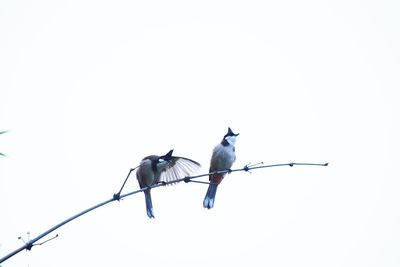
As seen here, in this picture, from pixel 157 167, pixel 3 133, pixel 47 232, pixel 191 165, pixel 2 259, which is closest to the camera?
pixel 2 259

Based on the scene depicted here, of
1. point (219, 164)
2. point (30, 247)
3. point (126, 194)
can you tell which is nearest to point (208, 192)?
point (219, 164)

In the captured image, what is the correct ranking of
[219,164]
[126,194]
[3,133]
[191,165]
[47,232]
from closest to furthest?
[47,232]
[3,133]
[126,194]
[191,165]
[219,164]

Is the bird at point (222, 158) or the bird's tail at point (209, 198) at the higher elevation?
the bird at point (222, 158)

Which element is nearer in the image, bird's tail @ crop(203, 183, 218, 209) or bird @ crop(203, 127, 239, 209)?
bird's tail @ crop(203, 183, 218, 209)

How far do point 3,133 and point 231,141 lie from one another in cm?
632

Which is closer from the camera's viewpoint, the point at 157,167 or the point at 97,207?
the point at 97,207

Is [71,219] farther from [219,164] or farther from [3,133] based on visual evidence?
[219,164]

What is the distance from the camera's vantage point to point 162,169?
709 cm

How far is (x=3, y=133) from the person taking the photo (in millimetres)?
2398

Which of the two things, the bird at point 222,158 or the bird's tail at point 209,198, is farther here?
the bird at point 222,158

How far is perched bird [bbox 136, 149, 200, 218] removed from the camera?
665 centimetres

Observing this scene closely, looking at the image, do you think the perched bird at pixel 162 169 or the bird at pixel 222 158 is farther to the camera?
the bird at pixel 222 158

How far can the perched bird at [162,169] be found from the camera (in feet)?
21.8

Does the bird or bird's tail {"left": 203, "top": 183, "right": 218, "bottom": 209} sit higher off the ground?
the bird
